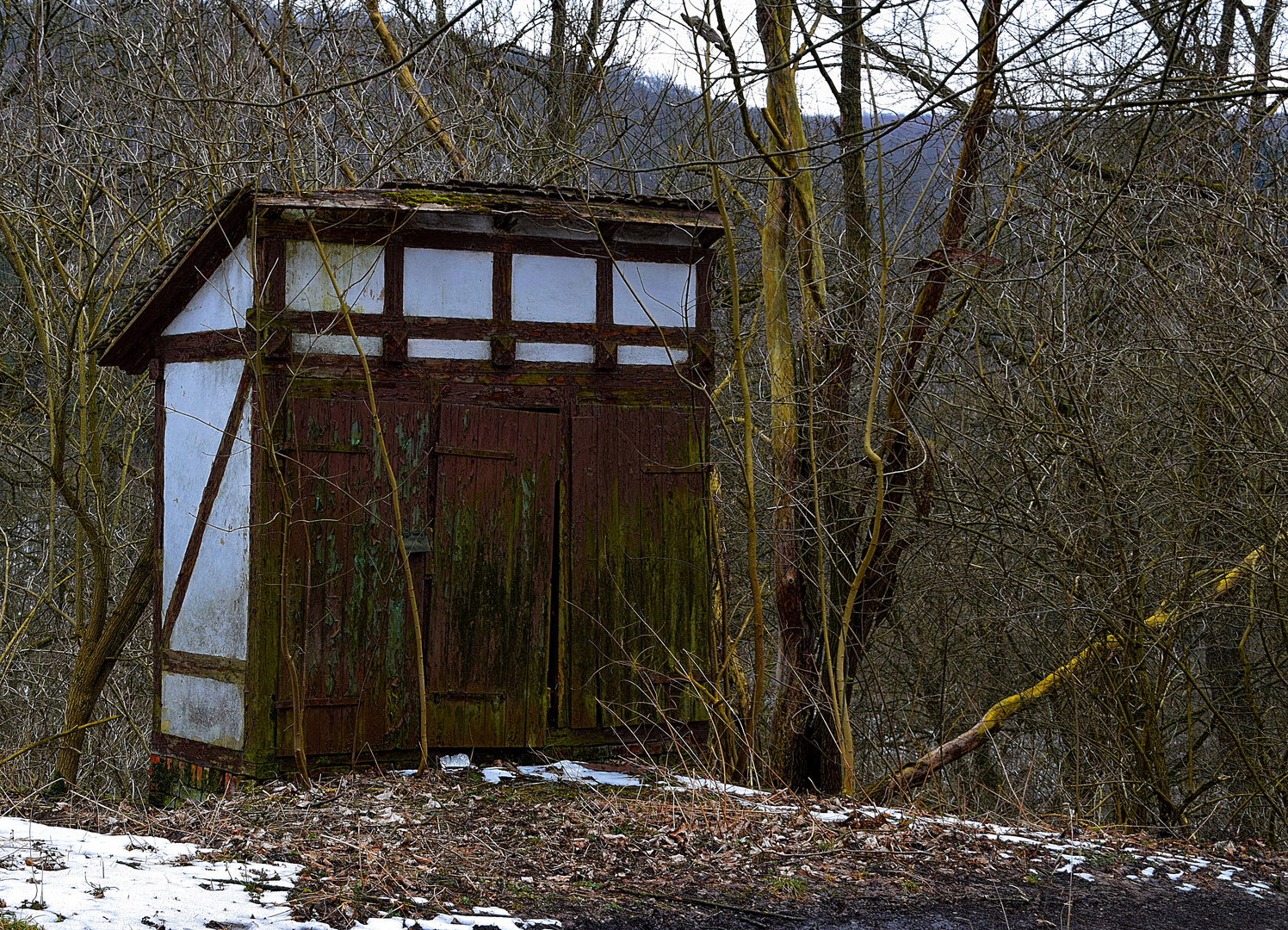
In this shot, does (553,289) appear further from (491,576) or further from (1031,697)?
(1031,697)

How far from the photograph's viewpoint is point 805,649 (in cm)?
936

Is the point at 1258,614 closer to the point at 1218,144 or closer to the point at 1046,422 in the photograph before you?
the point at 1046,422

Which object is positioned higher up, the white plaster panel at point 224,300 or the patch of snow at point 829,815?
the white plaster panel at point 224,300

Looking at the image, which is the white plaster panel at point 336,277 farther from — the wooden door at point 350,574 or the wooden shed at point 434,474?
the wooden door at point 350,574

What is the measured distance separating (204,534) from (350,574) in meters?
1.26

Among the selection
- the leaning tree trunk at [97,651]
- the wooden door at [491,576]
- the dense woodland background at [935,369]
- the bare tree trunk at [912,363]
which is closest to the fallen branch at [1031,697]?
the dense woodland background at [935,369]

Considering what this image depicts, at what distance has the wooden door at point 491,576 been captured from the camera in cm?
764

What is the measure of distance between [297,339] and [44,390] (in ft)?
28.1

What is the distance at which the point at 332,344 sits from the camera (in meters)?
7.58

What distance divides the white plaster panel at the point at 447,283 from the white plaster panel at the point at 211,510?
3.96 ft

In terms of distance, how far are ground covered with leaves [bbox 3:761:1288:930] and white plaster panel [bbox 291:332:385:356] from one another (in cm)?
264

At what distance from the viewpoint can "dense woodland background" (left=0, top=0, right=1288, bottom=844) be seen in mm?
8234

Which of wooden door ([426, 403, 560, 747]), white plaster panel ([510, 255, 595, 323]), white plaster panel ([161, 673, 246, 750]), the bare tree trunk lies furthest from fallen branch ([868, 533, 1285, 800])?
white plaster panel ([161, 673, 246, 750])

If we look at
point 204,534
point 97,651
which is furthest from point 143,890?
point 97,651
